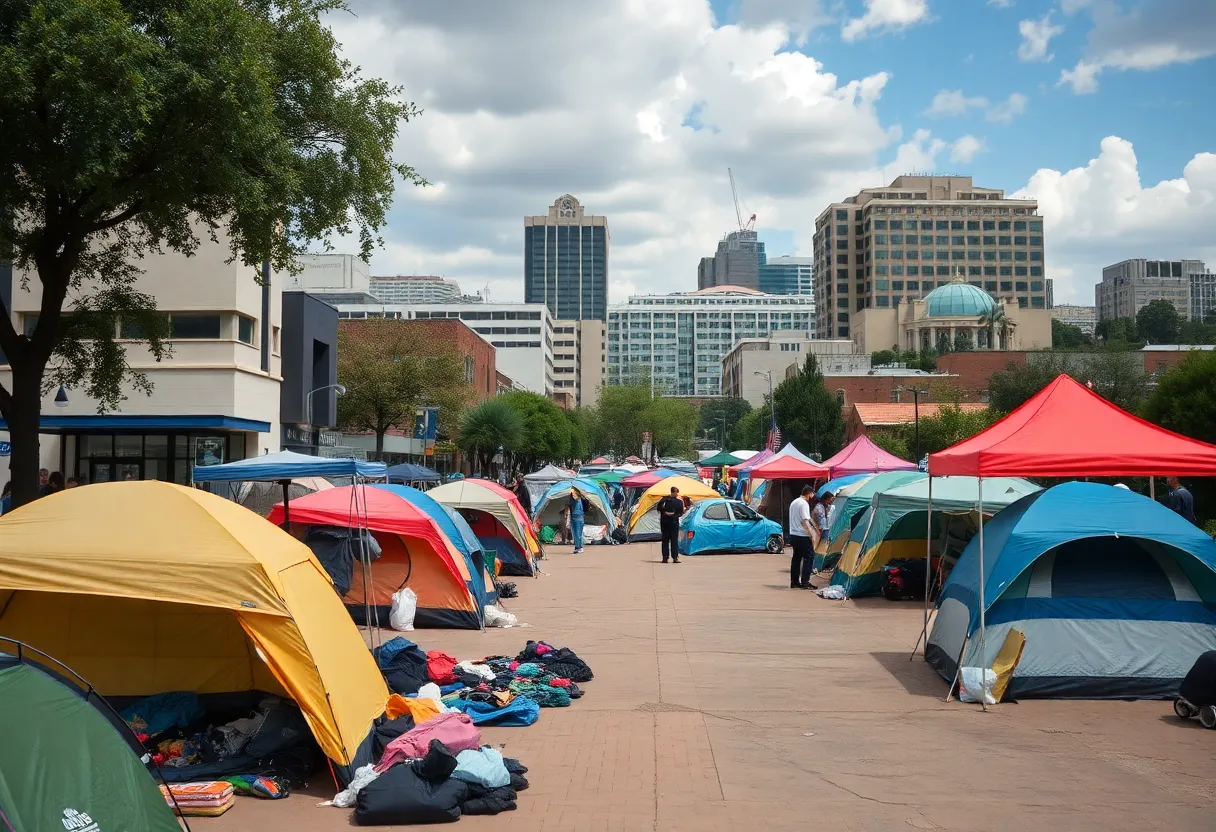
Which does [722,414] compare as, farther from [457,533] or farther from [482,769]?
[482,769]

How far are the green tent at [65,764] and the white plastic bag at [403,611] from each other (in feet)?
27.3

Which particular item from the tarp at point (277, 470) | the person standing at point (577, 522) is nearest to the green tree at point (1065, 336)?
the person standing at point (577, 522)

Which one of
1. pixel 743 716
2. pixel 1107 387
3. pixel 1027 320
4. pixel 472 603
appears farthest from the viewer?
pixel 1027 320

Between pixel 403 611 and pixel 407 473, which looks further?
pixel 407 473

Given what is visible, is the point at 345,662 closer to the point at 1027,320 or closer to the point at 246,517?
the point at 246,517

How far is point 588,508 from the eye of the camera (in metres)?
32.8

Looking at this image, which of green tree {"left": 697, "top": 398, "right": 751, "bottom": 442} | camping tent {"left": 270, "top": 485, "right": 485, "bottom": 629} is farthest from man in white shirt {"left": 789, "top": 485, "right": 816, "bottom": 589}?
green tree {"left": 697, "top": 398, "right": 751, "bottom": 442}

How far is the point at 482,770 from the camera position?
24.1ft

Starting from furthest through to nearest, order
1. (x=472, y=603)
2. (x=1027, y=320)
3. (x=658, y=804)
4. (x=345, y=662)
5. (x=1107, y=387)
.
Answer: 1. (x=1027, y=320)
2. (x=1107, y=387)
3. (x=472, y=603)
4. (x=345, y=662)
5. (x=658, y=804)

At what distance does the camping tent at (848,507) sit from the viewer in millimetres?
20312

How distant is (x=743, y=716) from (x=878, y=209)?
517 feet

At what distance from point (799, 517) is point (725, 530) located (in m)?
9.05

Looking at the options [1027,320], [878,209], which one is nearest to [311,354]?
[1027,320]

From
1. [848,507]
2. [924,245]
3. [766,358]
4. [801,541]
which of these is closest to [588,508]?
[848,507]
